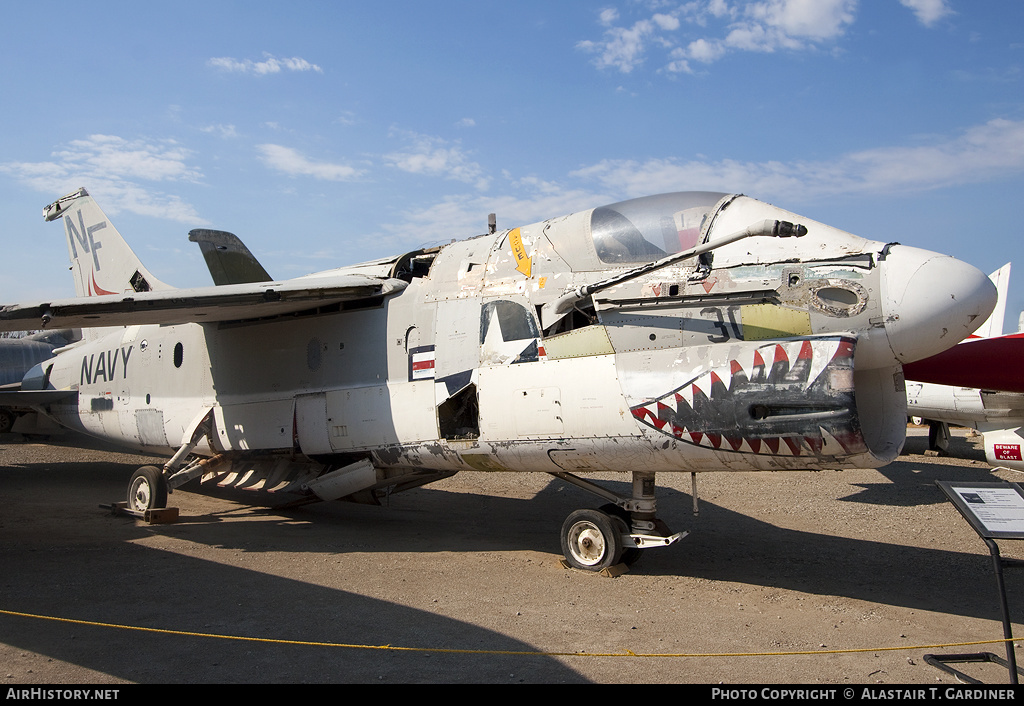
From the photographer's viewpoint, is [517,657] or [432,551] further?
[432,551]

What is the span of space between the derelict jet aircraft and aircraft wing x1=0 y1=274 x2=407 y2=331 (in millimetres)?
34

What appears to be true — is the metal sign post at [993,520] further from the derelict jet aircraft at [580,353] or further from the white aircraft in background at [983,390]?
the white aircraft in background at [983,390]

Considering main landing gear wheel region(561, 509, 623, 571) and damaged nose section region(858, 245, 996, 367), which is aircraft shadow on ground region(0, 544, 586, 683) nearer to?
main landing gear wheel region(561, 509, 623, 571)

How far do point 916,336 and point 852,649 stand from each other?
250cm

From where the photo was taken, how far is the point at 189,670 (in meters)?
4.43

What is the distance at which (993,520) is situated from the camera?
14.6 ft

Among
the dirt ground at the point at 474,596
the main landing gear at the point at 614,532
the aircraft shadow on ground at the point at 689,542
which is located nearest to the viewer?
the dirt ground at the point at 474,596

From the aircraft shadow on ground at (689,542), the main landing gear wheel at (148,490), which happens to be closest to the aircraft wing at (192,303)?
the main landing gear wheel at (148,490)

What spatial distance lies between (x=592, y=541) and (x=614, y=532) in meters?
0.26

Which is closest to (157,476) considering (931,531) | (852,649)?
(852,649)

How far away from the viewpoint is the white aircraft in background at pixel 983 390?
683 cm

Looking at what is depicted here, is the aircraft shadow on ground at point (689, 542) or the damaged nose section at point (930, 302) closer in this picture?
the damaged nose section at point (930, 302)

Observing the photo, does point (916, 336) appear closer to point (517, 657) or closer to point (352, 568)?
point (517, 657)

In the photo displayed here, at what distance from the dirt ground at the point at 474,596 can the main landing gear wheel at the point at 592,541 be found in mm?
198
